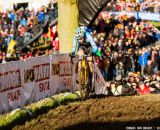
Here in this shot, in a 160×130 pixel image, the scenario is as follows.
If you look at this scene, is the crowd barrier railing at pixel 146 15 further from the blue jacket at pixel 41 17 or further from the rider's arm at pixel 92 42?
the rider's arm at pixel 92 42

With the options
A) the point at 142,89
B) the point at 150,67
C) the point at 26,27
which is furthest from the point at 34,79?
the point at 26,27

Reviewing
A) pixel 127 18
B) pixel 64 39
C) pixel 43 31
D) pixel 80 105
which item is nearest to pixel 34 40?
pixel 43 31

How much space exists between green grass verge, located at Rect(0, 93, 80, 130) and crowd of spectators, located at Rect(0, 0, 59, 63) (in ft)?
40.8

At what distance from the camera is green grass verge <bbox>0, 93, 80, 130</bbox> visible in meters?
10.4

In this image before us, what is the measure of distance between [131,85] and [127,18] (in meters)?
12.7

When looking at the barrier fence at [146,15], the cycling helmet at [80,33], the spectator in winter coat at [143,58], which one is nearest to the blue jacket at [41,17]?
the barrier fence at [146,15]

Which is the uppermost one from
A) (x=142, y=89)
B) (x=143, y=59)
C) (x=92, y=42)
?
(x=92, y=42)

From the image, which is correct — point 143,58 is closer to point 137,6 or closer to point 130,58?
point 130,58

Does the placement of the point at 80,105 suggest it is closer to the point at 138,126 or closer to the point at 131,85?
the point at 138,126

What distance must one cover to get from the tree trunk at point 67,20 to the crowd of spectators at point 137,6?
57.9ft

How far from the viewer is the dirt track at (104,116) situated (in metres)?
9.49

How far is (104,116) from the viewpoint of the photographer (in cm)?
1042

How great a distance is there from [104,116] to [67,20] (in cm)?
611

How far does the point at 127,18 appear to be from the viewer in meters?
28.3
